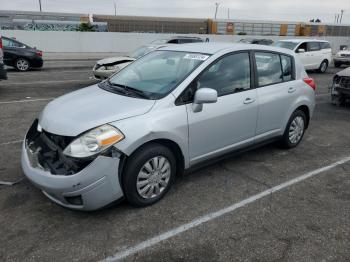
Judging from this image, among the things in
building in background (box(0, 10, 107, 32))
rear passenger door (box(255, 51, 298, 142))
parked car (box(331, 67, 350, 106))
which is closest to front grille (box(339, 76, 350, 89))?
parked car (box(331, 67, 350, 106))

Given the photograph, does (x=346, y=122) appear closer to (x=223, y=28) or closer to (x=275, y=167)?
(x=275, y=167)

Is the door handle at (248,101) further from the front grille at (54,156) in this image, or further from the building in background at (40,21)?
the building in background at (40,21)

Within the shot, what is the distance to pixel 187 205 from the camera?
12.1 feet

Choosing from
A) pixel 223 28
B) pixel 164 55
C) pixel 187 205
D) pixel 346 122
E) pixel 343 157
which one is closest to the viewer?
pixel 187 205

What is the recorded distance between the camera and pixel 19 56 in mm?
14203

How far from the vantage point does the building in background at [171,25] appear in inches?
1550

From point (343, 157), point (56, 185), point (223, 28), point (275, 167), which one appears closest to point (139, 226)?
point (56, 185)

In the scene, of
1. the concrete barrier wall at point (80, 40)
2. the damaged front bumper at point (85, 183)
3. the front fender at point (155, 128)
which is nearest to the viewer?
the damaged front bumper at point (85, 183)

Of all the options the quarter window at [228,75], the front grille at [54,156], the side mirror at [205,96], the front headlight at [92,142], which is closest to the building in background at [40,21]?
the quarter window at [228,75]

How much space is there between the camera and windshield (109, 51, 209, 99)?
385cm

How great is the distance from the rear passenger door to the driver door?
6.9 inches

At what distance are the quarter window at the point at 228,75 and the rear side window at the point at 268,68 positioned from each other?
0.79ft

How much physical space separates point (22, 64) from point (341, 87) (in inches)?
483

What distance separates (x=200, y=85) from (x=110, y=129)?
48.2 inches
